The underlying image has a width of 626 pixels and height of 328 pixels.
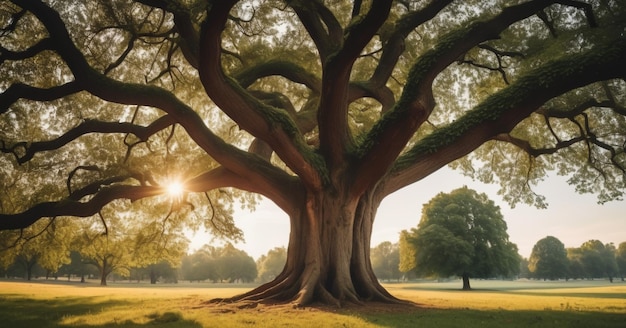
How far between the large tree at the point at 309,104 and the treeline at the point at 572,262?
8106 centimetres

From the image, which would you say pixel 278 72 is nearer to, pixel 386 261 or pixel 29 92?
pixel 29 92

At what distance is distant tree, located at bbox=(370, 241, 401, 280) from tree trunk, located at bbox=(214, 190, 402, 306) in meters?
105

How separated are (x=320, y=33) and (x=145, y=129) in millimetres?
7574

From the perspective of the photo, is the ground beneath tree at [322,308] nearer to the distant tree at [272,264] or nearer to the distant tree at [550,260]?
the distant tree at [550,260]

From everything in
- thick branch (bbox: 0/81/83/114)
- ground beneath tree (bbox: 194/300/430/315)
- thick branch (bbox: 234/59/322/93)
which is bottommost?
ground beneath tree (bbox: 194/300/430/315)

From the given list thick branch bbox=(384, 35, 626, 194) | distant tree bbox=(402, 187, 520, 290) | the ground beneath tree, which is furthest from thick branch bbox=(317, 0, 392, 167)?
distant tree bbox=(402, 187, 520, 290)

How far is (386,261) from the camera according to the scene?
120938mm

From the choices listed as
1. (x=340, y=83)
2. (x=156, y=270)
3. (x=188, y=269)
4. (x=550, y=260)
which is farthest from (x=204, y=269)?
(x=340, y=83)

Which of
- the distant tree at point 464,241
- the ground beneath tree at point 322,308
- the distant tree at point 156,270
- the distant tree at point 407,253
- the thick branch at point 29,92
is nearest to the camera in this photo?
the ground beneath tree at point 322,308

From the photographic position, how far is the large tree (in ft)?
33.4

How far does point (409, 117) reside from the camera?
991cm

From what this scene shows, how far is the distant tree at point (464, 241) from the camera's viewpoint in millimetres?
35031

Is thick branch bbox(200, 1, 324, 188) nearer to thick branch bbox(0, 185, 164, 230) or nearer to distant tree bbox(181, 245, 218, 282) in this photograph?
thick branch bbox(0, 185, 164, 230)

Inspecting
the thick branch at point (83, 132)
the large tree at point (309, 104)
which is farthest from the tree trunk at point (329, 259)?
the thick branch at point (83, 132)
